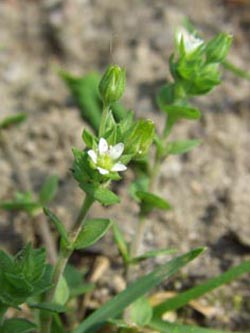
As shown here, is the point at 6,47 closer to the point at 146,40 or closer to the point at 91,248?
the point at 146,40

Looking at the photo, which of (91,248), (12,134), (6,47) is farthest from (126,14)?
(91,248)

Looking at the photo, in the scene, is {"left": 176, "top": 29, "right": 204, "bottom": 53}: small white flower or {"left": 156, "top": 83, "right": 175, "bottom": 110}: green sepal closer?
{"left": 176, "top": 29, "right": 204, "bottom": 53}: small white flower

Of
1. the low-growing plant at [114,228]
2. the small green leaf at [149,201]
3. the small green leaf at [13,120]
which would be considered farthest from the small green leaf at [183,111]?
the small green leaf at [13,120]

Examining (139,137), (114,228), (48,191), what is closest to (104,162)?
(139,137)

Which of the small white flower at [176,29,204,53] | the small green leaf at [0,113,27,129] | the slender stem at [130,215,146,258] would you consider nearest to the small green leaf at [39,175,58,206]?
the small green leaf at [0,113,27,129]

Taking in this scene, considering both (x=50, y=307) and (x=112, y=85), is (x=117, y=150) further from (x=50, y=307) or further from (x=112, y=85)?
(x=50, y=307)

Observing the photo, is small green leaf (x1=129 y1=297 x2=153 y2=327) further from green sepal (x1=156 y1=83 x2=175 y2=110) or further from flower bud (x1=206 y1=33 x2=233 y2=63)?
flower bud (x1=206 y1=33 x2=233 y2=63)

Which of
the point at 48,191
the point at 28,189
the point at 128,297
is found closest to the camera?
the point at 128,297

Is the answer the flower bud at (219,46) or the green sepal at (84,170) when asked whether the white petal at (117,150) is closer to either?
the green sepal at (84,170)
